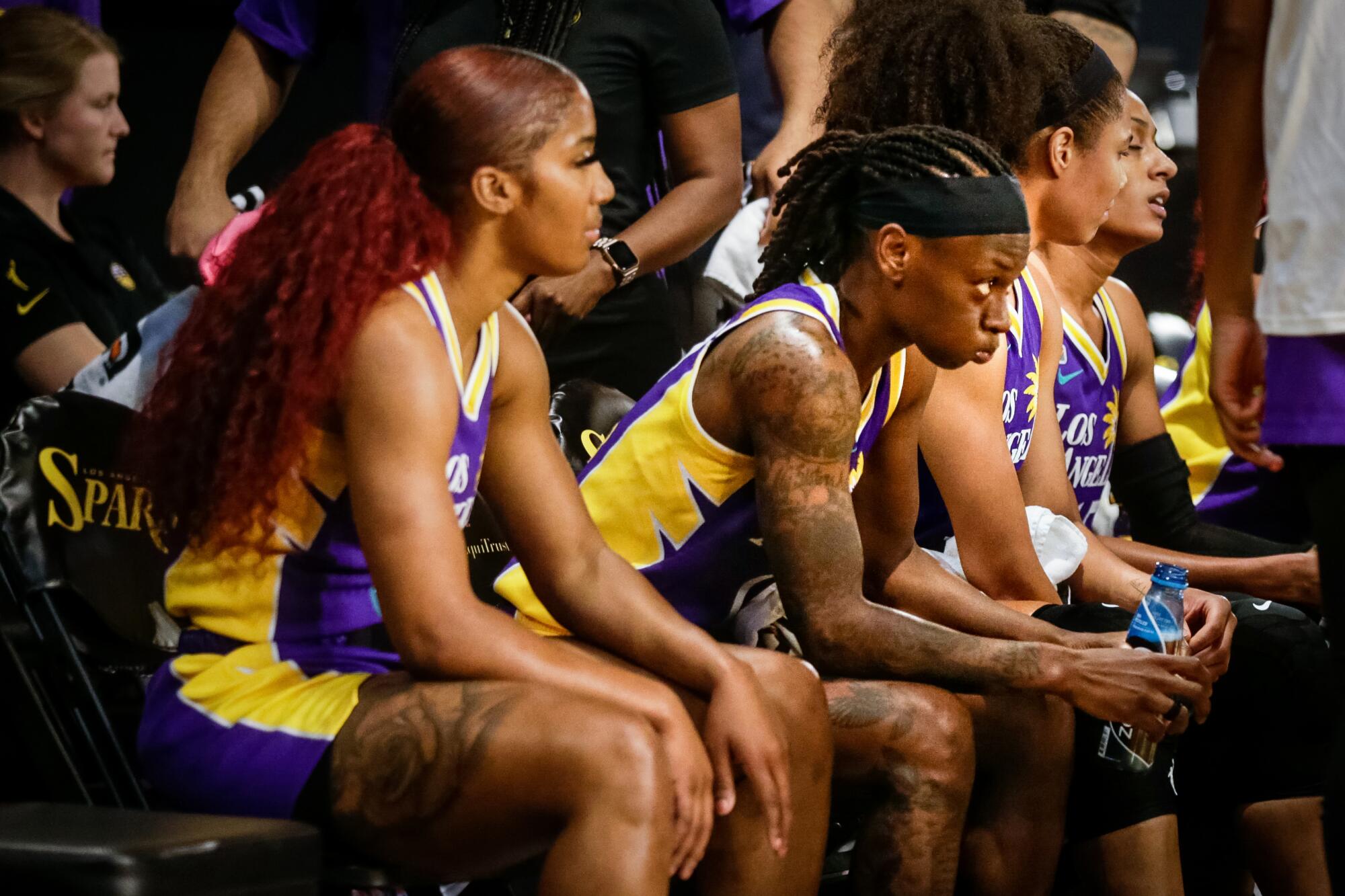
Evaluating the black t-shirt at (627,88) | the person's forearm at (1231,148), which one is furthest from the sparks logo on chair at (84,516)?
the person's forearm at (1231,148)

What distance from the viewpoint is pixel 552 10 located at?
3113mm

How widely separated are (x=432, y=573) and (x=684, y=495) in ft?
2.37

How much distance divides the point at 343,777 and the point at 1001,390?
5.05 ft

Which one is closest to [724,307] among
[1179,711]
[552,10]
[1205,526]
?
[552,10]

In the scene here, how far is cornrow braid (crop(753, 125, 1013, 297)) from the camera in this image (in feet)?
8.58

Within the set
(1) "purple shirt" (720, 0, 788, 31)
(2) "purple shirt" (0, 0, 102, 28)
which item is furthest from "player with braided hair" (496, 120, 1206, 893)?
(2) "purple shirt" (0, 0, 102, 28)

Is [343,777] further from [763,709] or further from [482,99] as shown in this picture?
[482,99]

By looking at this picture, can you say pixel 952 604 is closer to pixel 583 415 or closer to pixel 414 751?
pixel 583 415

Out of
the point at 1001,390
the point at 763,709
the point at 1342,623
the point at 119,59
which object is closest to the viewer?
the point at 1342,623

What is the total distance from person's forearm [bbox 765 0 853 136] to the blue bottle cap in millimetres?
→ 1356

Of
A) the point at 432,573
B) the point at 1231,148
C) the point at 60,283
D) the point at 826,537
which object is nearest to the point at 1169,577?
the point at 826,537

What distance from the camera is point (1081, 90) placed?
321 centimetres

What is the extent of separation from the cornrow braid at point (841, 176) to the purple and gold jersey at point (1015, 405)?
19.8 inches

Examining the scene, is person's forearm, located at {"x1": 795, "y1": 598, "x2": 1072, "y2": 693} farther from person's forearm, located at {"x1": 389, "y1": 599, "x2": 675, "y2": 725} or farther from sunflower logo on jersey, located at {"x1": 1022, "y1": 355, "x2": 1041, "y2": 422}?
sunflower logo on jersey, located at {"x1": 1022, "y1": 355, "x2": 1041, "y2": 422}
